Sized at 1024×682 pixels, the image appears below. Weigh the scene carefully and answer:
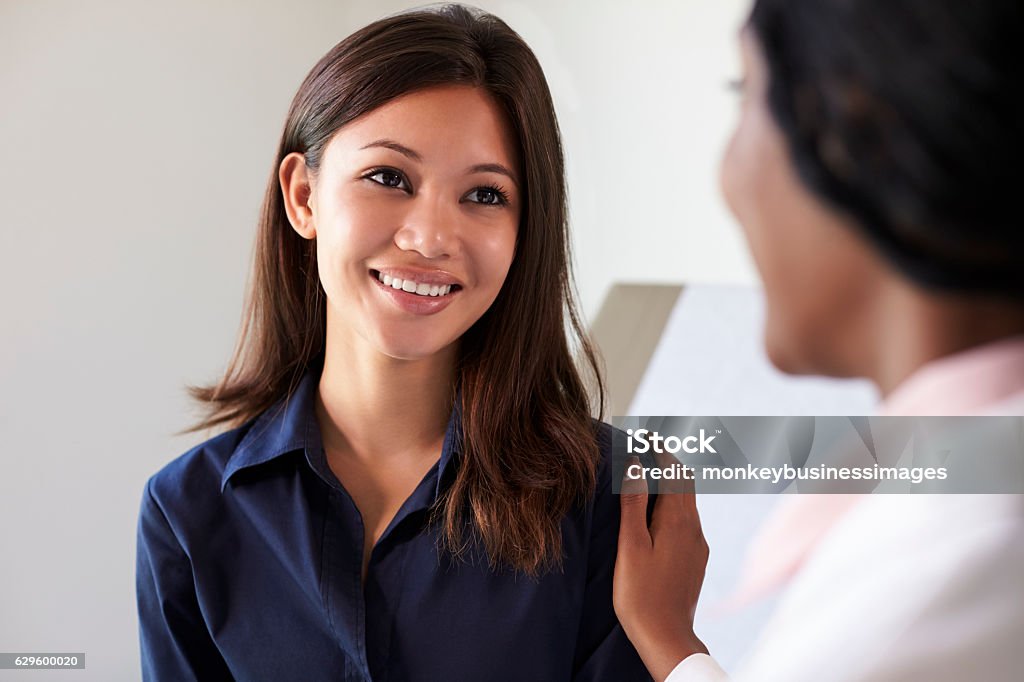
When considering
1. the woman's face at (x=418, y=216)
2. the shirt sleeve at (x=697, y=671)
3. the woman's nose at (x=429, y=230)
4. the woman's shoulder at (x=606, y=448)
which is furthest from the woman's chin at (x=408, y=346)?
the shirt sleeve at (x=697, y=671)

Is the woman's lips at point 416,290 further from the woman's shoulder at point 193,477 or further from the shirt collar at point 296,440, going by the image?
the woman's shoulder at point 193,477

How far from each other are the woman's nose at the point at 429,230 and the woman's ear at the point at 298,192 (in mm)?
188

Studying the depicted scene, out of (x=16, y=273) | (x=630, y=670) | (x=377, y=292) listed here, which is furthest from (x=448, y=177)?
(x=16, y=273)

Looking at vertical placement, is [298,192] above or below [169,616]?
above

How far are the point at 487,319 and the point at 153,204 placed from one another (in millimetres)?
1216

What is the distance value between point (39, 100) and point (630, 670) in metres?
1.60

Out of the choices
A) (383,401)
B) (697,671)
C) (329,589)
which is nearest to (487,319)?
(383,401)

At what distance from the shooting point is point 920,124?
39 centimetres

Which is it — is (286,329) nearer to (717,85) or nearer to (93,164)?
(93,164)

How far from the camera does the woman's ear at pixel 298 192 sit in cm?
131

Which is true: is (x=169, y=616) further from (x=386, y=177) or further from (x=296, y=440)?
(x=386, y=177)

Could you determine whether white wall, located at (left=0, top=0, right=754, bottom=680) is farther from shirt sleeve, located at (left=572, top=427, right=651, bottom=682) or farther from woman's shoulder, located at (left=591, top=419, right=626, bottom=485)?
shirt sleeve, located at (left=572, top=427, right=651, bottom=682)

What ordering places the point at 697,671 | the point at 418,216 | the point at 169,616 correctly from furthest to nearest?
the point at 169,616 → the point at 418,216 → the point at 697,671

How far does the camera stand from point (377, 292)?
1199 millimetres
